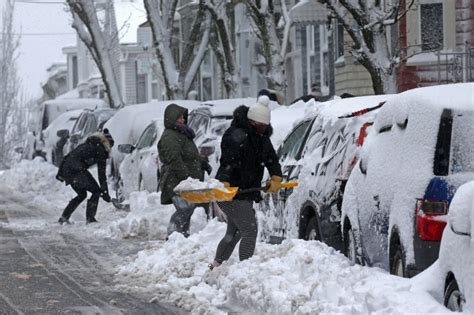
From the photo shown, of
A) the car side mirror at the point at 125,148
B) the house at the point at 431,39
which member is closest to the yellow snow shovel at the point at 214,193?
the car side mirror at the point at 125,148

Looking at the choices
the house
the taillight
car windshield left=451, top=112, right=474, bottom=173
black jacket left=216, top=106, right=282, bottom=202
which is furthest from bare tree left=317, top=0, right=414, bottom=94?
the taillight

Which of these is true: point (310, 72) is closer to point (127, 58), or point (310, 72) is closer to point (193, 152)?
point (193, 152)

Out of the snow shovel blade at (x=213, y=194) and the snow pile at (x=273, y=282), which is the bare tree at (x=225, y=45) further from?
the snow shovel blade at (x=213, y=194)

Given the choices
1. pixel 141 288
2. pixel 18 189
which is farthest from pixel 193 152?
→ pixel 18 189

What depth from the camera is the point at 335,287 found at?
8.73 meters

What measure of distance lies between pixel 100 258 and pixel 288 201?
272 cm

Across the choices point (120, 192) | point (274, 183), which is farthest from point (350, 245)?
point (120, 192)

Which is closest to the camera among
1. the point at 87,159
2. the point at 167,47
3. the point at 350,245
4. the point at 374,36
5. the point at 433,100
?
the point at 433,100

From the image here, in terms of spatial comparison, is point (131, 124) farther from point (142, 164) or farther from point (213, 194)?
point (213, 194)

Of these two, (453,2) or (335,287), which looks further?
(453,2)

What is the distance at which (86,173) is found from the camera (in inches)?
767

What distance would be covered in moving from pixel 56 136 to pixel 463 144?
2804 centimetres

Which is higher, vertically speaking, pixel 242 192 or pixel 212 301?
pixel 242 192

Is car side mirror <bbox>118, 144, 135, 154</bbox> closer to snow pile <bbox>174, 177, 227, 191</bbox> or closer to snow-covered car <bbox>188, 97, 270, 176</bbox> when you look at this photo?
snow-covered car <bbox>188, 97, 270, 176</bbox>
